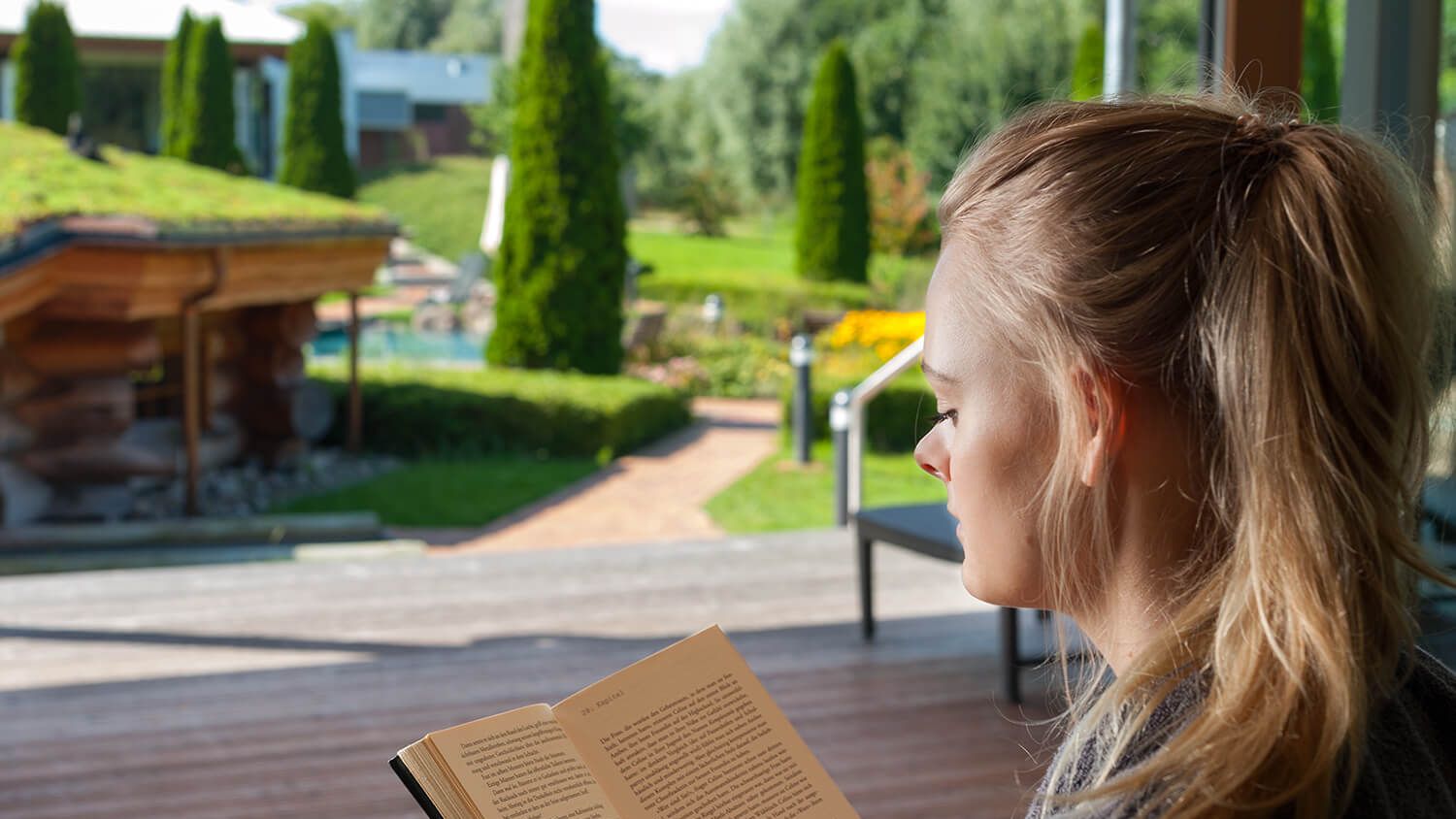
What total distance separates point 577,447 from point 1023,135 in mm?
9132

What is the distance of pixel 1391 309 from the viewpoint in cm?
72

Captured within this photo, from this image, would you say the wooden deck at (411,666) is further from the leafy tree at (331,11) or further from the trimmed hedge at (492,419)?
the leafy tree at (331,11)

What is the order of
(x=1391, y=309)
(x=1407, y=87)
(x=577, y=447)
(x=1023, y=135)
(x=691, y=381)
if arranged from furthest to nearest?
(x=691, y=381)
(x=577, y=447)
(x=1407, y=87)
(x=1023, y=135)
(x=1391, y=309)

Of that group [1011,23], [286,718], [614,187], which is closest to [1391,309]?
[286,718]

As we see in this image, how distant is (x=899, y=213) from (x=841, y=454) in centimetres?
1176

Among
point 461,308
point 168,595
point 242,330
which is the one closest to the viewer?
point 168,595

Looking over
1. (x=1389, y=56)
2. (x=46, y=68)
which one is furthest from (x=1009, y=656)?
(x=46, y=68)

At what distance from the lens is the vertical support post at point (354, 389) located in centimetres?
928

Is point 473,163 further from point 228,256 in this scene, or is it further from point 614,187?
point 228,256

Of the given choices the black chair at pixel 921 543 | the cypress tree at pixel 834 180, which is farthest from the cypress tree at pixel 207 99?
the black chair at pixel 921 543

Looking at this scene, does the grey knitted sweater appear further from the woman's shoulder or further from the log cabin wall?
the log cabin wall

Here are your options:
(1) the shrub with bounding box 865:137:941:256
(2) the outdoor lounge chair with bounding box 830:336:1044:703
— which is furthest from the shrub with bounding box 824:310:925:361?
(1) the shrub with bounding box 865:137:941:256

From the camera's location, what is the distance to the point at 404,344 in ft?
47.6

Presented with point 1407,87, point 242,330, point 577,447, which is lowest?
point 577,447
